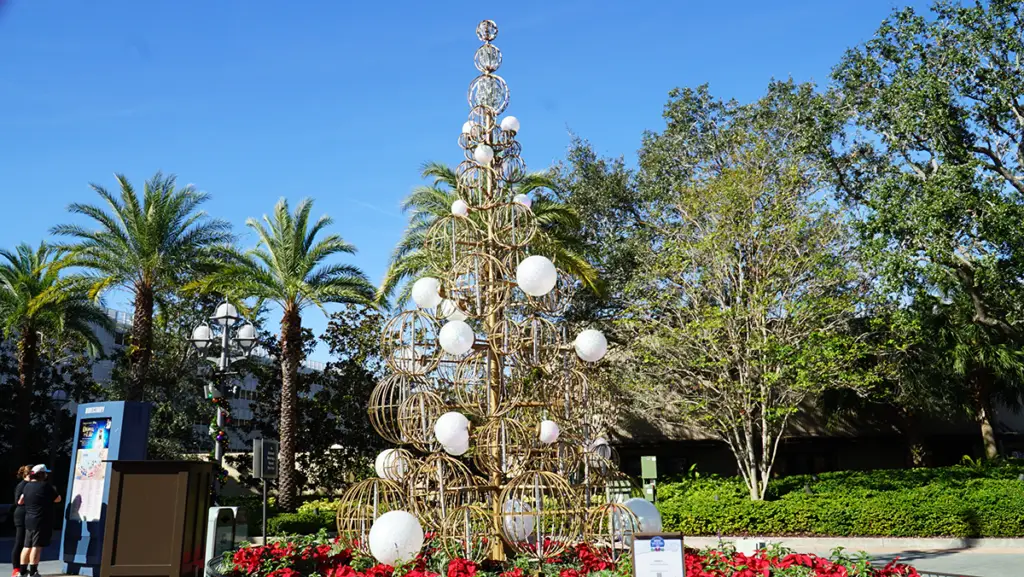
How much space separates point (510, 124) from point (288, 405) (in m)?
15.3

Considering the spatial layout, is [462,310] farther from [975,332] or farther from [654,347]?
[975,332]

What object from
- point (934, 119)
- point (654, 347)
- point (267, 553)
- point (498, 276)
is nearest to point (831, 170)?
point (934, 119)

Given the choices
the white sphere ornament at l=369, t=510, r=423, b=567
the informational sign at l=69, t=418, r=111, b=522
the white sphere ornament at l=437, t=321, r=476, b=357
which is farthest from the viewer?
the informational sign at l=69, t=418, r=111, b=522

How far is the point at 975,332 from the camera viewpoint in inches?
822

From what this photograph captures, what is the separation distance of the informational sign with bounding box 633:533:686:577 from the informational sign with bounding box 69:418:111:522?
31.6ft

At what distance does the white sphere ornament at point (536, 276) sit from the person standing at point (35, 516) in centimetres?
769

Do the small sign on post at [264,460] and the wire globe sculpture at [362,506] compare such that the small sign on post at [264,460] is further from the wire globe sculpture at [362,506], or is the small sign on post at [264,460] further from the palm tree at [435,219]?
the palm tree at [435,219]

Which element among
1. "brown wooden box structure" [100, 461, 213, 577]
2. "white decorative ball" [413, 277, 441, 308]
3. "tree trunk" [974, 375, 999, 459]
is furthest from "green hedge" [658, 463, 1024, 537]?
"brown wooden box structure" [100, 461, 213, 577]

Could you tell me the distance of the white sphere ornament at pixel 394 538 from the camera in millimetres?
7559

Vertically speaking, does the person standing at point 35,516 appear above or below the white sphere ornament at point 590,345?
below

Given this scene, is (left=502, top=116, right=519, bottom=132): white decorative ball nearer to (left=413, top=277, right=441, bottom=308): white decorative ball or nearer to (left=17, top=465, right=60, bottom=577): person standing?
(left=413, top=277, right=441, bottom=308): white decorative ball

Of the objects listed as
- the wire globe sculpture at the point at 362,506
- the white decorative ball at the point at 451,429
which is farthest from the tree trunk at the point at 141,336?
the white decorative ball at the point at 451,429

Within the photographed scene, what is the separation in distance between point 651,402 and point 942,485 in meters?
7.07

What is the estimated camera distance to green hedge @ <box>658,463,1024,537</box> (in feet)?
53.9
